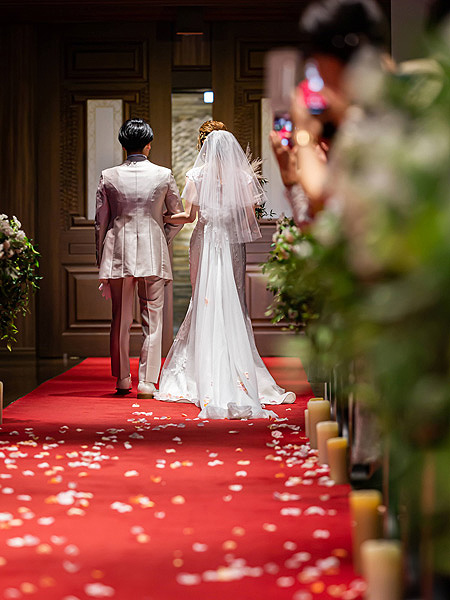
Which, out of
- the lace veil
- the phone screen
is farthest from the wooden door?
the phone screen

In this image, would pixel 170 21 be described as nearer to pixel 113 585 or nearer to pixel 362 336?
pixel 113 585

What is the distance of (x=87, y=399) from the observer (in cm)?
555

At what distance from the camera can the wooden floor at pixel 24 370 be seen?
602 cm

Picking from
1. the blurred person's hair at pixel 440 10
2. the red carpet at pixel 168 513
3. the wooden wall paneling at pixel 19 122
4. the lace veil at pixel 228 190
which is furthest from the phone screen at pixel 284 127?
the wooden wall paneling at pixel 19 122

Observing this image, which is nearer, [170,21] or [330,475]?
[330,475]

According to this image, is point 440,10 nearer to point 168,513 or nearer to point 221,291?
point 168,513

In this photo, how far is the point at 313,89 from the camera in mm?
2188

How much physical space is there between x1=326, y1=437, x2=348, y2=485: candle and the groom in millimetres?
2637

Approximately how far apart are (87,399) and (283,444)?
203cm

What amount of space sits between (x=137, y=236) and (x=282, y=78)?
341 centimetres

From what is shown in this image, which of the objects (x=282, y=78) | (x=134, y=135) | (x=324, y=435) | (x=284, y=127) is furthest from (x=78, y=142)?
(x=282, y=78)

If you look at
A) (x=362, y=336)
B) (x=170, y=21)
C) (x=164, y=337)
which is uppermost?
(x=170, y=21)

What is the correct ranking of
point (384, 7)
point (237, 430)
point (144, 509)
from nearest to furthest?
point (144, 509), point (237, 430), point (384, 7)

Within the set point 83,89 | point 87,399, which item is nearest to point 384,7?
point 83,89
